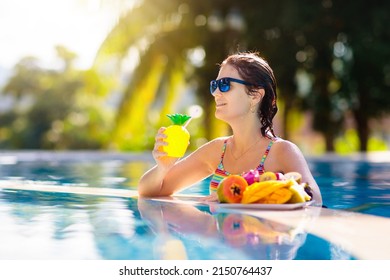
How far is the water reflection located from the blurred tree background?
33.0 feet

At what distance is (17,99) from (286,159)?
3056cm

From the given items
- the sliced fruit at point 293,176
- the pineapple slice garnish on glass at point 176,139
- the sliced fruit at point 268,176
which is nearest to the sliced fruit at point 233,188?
the sliced fruit at point 268,176

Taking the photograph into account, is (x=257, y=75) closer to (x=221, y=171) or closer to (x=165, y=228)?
(x=221, y=171)

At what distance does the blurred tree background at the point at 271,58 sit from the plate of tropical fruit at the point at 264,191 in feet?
32.2

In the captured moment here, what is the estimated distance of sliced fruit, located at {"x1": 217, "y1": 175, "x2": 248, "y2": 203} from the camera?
3840 mm

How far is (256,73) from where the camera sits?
13.6 feet

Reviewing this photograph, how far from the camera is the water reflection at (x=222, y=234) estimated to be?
2.91m

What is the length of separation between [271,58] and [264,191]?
10.8m

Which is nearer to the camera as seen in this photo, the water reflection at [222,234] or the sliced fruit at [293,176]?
the water reflection at [222,234]

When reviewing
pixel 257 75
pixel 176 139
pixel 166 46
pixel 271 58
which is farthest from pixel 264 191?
pixel 166 46

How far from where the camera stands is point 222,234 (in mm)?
3297

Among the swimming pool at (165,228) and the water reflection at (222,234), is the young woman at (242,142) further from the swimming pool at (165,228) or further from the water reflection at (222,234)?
the water reflection at (222,234)

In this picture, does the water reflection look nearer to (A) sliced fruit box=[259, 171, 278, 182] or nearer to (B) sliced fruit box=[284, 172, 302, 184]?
(A) sliced fruit box=[259, 171, 278, 182]

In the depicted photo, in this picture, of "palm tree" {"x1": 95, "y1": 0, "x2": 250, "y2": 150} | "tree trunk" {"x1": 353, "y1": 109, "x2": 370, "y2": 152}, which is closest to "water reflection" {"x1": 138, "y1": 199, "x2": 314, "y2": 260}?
"tree trunk" {"x1": 353, "y1": 109, "x2": 370, "y2": 152}
